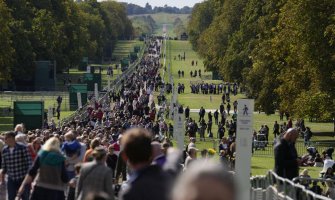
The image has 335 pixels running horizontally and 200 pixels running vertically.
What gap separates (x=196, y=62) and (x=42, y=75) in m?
81.2

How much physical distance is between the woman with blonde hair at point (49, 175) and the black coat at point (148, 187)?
5.55m

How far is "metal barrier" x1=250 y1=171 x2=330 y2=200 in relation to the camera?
1371 cm

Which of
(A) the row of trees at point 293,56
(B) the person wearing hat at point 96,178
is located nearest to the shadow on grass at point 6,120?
(A) the row of trees at point 293,56

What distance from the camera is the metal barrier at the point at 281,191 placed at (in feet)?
45.0

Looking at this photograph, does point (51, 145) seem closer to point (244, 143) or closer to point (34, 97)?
point (244, 143)

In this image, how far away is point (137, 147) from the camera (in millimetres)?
6992

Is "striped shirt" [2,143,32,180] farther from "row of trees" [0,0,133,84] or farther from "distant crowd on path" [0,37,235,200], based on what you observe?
"row of trees" [0,0,133,84]

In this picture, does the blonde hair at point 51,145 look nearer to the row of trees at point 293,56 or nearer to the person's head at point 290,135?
the person's head at point 290,135

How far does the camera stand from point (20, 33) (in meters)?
92.8

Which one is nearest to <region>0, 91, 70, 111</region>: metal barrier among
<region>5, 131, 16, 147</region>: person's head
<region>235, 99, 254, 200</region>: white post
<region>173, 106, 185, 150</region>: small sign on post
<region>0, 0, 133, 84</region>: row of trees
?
<region>0, 0, 133, 84</region>: row of trees

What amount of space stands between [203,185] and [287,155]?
12.2 m

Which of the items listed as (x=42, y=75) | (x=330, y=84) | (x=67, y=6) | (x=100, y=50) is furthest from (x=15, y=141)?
(x=100, y=50)

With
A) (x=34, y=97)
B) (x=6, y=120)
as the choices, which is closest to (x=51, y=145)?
(x=6, y=120)

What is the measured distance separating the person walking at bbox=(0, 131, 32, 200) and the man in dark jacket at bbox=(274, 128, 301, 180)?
401cm
